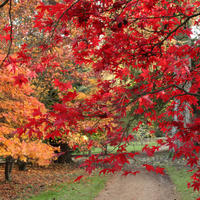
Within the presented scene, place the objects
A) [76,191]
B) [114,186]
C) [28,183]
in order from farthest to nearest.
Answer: [28,183], [114,186], [76,191]

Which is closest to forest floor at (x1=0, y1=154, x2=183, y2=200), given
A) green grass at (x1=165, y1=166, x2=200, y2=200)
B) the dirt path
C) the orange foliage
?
the dirt path

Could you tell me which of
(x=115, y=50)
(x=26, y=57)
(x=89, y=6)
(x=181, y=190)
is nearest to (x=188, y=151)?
(x=115, y=50)

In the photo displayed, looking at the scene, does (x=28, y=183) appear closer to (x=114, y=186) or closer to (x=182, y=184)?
(x=114, y=186)

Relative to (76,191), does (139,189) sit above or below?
below

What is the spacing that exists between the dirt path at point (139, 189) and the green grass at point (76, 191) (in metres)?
0.27

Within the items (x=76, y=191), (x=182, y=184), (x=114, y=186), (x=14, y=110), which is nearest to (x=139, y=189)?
(x=114, y=186)

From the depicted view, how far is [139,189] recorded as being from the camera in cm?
736

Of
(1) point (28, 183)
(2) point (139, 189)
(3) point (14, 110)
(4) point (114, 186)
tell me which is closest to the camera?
(3) point (14, 110)

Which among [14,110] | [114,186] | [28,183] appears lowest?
[114,186]

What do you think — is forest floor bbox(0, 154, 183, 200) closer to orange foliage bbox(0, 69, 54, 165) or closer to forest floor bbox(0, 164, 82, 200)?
forest floor bbox(0, 164, 82, 200)

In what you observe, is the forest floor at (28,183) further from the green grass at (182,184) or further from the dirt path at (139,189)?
the green grass at (182,184)

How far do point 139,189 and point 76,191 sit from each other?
2.13 meters

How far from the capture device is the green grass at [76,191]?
626 cm

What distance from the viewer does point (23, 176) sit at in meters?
9.42
